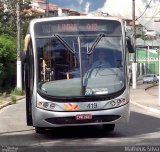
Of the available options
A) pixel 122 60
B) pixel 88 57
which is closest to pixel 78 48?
pixel 88 57

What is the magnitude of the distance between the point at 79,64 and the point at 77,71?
0.59 ft

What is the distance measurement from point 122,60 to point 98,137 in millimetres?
2049

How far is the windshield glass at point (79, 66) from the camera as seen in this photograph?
42.3ft

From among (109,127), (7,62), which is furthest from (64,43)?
(7,62)

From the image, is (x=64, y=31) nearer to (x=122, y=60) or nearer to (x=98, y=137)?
(x=122, y=60)

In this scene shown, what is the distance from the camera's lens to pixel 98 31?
44.1 ft

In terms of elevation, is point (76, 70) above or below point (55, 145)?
above

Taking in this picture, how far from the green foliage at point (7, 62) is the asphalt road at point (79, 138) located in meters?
20.1

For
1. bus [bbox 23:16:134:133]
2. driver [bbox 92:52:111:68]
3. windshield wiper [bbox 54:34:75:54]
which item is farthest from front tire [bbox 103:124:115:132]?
windshield wiper [bbox 54:34:75:54]

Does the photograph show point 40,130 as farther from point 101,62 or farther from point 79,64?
point 101,62

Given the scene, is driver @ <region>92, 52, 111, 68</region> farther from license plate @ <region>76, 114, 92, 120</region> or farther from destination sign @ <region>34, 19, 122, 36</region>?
license plate @ <region>76, 114, 92, 120</region>

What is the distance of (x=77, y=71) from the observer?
13.0m

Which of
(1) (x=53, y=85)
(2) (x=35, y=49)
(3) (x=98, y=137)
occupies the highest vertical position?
(2) (x=35, y=49)

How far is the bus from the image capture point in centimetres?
1277
